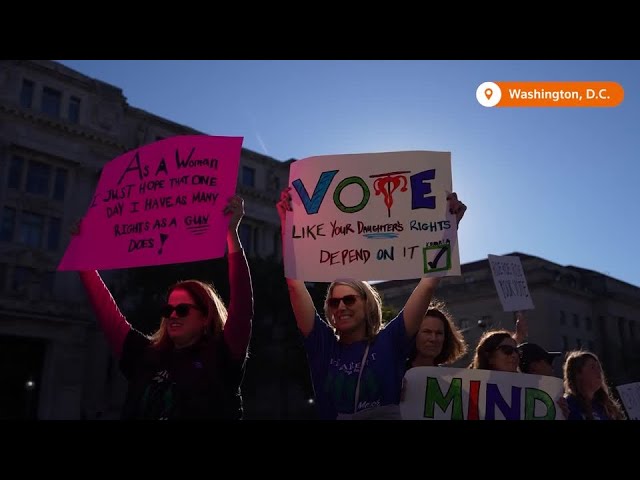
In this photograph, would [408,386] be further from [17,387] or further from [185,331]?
[17,387]

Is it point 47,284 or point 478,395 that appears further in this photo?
point 47,284

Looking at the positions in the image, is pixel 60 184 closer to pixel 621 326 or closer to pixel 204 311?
pixel 204 311

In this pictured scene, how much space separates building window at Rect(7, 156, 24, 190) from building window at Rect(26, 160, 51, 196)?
0.52 metres

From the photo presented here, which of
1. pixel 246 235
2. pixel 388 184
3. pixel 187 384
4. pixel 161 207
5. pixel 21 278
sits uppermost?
pixel 246 235

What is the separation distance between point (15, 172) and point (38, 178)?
50.9 inches

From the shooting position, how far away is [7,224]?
3253 cm

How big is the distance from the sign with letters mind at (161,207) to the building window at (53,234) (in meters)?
31.9

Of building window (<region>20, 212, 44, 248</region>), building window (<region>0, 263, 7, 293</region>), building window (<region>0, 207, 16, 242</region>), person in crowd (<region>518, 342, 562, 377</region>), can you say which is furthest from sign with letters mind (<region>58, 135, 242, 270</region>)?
building window (<region>20, 212, 44, 248</region>)

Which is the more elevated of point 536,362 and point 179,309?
point 179,309

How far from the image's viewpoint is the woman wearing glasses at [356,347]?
11.9 ft

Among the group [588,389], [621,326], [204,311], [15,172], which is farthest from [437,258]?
[621,326]

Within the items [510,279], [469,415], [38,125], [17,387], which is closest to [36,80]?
[38,125]

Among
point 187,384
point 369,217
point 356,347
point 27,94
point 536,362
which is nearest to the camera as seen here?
point 187,384

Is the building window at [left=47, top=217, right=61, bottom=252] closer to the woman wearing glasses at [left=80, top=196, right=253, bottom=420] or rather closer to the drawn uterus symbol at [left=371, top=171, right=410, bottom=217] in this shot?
the woman wearing glasses at [left=80, top=196, right=253, bottom=420]
